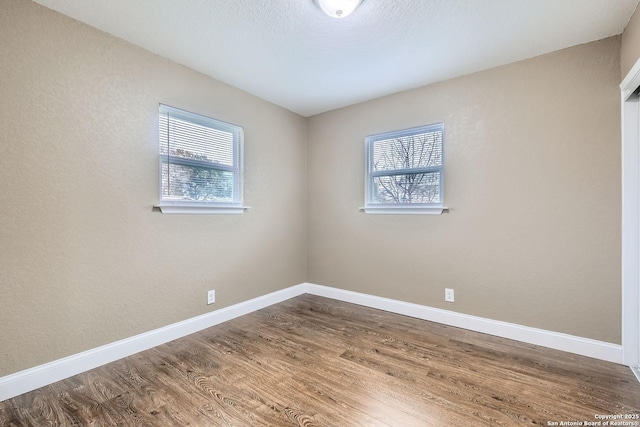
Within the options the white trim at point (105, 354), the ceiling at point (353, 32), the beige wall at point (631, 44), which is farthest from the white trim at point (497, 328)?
the ceiling at point (353, 32)

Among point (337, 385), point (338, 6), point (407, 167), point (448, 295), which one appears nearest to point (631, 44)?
point (407, 167)

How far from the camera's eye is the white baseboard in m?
1.83

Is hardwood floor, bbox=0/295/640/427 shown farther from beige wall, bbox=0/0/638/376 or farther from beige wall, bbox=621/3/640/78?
beige wall, bbox=621/3/640/78

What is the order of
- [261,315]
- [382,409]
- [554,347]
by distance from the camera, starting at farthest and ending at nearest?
[261,315] < [554,347] < [382,409]

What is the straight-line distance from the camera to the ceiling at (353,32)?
6.11 ft

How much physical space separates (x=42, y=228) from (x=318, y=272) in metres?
2.85

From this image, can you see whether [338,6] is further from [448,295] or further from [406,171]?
[448,295]

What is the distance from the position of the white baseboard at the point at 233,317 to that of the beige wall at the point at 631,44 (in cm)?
207

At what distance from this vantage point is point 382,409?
162 centimetres

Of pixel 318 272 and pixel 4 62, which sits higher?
pixel 4 62

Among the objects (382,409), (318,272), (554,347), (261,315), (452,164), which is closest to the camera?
(382,409)

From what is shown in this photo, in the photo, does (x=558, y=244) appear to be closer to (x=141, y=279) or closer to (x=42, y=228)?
(x=141, y=279)

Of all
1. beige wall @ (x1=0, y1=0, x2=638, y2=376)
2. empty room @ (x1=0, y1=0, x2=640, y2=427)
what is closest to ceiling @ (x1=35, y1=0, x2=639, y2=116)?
empty room @ (x1=0, y1=0, x2=640, y2=427)

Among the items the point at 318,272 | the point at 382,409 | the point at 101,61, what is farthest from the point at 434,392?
the point at 101,61
